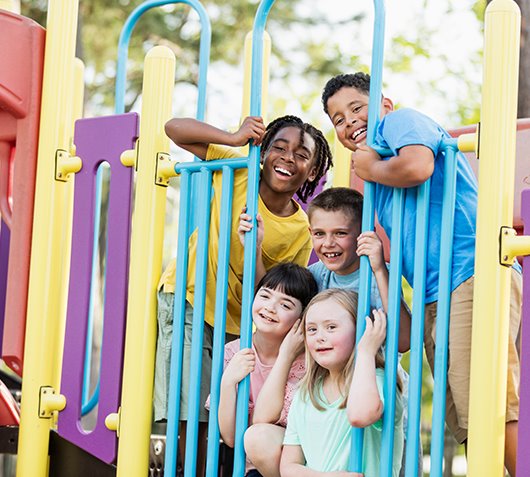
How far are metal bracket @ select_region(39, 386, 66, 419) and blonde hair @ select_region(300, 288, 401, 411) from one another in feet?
4.05

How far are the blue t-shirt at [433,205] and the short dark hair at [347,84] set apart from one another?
1.01ft

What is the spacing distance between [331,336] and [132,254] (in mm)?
998

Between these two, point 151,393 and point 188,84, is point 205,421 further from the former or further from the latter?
point 188,84

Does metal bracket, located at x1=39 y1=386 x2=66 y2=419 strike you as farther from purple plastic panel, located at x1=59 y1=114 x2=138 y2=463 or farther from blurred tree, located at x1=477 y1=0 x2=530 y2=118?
blurred tree, located at x1=477 y1=0 x2=530 y2=118

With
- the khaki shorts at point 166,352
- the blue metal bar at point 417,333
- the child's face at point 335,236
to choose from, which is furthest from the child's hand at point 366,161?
the khaki shorts at point 166,352

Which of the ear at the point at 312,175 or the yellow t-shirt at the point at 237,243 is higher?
the ear at the point at 312,175

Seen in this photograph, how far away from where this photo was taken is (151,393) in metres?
3.86

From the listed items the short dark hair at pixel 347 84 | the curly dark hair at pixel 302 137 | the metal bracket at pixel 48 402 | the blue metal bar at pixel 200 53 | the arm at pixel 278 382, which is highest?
the blue metal bar at pixel 200 53

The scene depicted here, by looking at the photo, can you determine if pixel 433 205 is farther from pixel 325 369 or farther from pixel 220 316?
pixel 220 316

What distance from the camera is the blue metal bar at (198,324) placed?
3.60 meters

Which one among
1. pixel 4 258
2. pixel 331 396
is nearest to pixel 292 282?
pixel 331 396

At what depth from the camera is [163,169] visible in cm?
387

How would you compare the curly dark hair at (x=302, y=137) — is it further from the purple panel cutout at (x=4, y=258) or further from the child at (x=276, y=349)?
the purple panel cutout at (x=4, y=258)

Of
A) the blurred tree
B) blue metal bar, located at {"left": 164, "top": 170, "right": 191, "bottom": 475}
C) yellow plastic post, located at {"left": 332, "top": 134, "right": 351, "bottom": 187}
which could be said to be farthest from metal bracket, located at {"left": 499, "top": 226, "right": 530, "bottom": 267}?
the blurred tree
